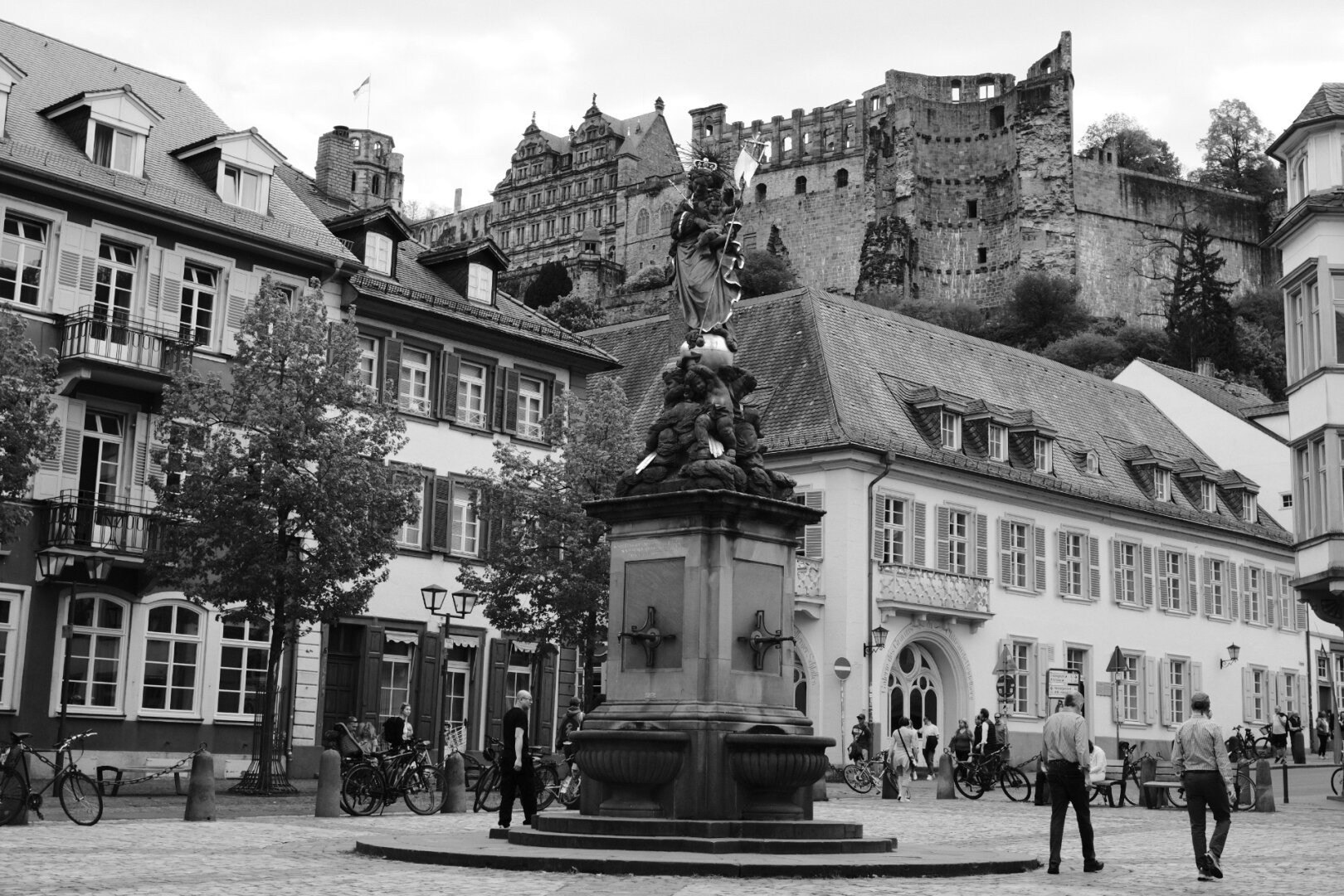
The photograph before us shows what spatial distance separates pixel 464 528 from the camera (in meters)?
36.0

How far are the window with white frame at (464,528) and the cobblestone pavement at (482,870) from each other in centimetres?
1181

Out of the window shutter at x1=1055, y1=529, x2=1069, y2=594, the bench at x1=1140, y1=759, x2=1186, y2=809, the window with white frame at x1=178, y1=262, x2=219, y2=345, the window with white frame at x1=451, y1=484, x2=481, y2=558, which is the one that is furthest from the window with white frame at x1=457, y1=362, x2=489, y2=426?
the window shutter at x1=1055, y1=529, x2=1069, y2=594

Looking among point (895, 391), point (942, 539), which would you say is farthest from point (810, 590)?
point (895, 391)

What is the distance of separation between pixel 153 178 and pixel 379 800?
45.6 feet

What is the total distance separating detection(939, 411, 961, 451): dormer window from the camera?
42.2 meters

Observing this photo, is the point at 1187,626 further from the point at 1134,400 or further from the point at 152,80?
the point at 152,80

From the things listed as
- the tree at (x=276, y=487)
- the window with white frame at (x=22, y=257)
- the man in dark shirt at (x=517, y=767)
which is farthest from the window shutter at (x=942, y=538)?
the man in dark shirt at (x=517, y=767)

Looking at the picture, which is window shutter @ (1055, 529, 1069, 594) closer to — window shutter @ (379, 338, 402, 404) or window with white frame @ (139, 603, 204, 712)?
window shutter @ (379, 338, 402, 404)

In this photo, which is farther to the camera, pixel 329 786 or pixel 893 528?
pixel 893 528

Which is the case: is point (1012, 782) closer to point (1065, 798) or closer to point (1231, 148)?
point (1065, 798)

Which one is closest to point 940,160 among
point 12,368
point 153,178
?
point 153,178

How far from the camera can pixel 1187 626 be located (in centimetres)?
4806

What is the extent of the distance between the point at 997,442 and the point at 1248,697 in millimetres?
12654

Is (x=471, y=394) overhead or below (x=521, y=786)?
overhead
